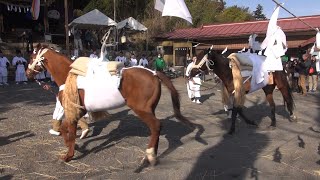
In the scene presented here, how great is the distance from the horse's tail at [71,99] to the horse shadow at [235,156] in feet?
6.82

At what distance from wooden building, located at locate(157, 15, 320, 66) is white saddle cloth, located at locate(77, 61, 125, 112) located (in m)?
16.2

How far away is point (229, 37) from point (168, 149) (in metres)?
18.5

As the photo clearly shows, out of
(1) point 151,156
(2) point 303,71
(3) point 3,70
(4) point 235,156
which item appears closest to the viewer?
(1) point 151,156

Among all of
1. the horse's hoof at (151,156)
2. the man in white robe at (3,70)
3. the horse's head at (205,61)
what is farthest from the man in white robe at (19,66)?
the horse's hoof at (151,156)

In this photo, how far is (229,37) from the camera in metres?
24.0

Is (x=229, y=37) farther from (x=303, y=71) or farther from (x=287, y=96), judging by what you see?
(x=287, y=96)

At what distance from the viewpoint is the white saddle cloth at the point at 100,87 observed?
5.79m

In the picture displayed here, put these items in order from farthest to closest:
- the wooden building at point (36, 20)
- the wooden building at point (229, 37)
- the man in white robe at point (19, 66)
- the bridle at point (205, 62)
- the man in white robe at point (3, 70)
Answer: the wooden building at point (36, 20), the wooden building at point (229, 37), the man in white robe at point (19, 66), the man in white robe at point (3, 70), the bridle at point (205, 62)

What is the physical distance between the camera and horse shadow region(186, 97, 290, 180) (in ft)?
17.6

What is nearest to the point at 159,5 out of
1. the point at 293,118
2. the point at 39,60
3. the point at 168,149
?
the point at 39,60

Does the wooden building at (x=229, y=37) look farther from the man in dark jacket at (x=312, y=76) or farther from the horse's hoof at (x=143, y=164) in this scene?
the horse's hoof at (x=143, y=164)

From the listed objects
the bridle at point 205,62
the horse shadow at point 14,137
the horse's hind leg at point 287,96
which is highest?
the bridle at point 205,62

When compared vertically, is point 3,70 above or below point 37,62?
below

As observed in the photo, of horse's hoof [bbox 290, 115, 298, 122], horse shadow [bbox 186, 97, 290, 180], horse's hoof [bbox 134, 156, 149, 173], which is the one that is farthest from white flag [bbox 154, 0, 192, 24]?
horse's hoof [bbox 290, 115, 298, 122]
